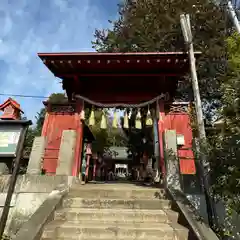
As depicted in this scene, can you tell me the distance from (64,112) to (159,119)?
11.6 ft

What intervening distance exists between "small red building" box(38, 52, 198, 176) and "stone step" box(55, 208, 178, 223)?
2.42m

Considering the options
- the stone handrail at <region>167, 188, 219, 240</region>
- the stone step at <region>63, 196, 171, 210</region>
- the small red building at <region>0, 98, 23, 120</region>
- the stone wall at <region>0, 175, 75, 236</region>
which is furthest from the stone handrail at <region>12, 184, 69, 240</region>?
the stone handrail at <region>167, 188, 219, 240</region>

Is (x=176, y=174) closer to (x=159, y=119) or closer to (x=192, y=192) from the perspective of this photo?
(x=192, y=192)

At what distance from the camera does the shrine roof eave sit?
8008 mm

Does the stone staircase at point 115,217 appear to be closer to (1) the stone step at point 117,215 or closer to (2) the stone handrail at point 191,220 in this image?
(1) the stone step at point 117,215

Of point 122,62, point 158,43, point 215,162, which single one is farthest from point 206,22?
point 215,162

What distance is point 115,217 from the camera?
5164mm

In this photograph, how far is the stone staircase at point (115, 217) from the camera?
14.6 ft

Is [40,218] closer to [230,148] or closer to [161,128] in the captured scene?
[230,148]

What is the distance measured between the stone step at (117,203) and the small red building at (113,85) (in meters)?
1.95

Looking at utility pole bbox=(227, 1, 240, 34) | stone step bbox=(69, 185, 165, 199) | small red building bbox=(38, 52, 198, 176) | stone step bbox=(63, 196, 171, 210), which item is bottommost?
stone step bbox=(63, 196, 171, 210)

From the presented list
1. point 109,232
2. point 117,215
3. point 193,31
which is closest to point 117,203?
point 117,215

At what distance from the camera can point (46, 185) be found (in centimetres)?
640

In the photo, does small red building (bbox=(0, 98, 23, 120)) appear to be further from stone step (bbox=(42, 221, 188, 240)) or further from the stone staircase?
stone step (bbox=(42, 221, 188, 240))
